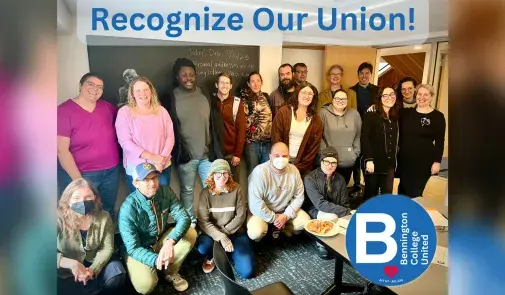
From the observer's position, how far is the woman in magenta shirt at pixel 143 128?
0.90m

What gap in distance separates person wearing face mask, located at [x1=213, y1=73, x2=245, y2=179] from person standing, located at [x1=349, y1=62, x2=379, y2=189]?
0.33m

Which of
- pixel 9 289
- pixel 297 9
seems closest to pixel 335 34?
pixel 297 9

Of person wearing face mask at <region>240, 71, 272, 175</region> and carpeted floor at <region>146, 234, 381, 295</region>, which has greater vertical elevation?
person wearing face mask at <region>240, 71, 272, 175</region>

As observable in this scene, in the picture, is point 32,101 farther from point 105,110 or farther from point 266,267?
point 266,267

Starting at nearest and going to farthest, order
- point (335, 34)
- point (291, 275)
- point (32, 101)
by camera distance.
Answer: point (32, 101) < point (335, 34) < point (291, 275)

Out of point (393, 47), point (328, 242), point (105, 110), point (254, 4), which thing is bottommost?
point (328, 242)

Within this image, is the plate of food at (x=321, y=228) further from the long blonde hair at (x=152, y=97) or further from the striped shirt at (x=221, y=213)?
the long blonde hair at (x=152, y=97)

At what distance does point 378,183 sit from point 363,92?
27 centimetres

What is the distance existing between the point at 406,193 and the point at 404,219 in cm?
8

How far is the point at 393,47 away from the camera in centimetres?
96

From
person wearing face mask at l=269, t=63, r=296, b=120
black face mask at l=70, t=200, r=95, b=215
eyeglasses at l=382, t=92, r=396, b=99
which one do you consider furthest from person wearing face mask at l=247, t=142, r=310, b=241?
black face mask at l=70, t=200, r=95, b=215

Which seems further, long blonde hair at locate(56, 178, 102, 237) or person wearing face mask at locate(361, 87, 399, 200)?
person wearing face mask at locate(361, 87, 399, 200)

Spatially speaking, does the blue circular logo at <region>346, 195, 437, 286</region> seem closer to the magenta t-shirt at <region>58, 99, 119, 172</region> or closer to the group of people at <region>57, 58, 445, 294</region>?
the group of people at <region>57, 58, 445, 294</region>

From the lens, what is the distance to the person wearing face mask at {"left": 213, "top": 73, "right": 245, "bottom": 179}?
952 mm
